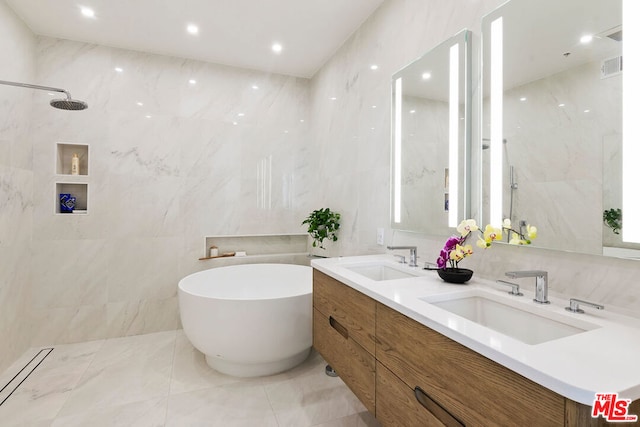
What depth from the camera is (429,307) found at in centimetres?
107

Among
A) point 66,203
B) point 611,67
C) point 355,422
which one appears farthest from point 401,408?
point 66,203

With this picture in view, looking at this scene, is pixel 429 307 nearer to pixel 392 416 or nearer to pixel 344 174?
pixel 392 416

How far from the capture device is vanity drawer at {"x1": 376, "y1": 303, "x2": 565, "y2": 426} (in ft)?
2.22

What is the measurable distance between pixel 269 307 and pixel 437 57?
1.89 meters

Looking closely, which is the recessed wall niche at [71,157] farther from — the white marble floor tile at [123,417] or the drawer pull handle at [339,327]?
the drawer pull handle at [339,327]

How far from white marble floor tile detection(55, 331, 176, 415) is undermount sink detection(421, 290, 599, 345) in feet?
6.42

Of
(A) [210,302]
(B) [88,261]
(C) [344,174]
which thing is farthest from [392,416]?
(B) [88,261]

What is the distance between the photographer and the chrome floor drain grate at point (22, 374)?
6.71 ft

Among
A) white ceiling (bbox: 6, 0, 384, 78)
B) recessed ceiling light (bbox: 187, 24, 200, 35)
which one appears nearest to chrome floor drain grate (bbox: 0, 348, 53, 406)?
white ceiling (bbox: 6, 0, 384, 78)

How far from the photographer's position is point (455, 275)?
54.4 inches

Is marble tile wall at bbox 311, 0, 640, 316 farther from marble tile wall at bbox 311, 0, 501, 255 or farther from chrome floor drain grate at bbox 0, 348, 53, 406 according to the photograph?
chrome floor drain grate at bbox 0, 348, 53, 406

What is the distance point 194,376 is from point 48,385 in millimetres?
984

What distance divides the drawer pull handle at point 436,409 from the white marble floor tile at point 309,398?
1.00 meters

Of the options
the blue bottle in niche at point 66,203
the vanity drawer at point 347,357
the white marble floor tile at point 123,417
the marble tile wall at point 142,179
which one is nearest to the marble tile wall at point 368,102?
the marble tile wall at point 142,179
